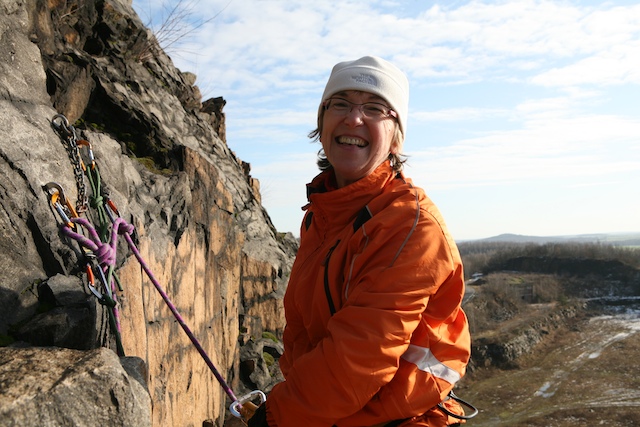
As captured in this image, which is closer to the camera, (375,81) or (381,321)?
(381,321)

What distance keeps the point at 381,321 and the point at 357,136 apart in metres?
1.14

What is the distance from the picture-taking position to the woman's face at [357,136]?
10.1ft

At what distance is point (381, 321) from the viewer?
8.00 ft

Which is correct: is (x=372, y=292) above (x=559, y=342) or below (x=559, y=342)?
above

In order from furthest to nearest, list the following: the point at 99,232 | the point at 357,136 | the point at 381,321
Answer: the point at 99,232
the point at 357,136
the point at 381,321

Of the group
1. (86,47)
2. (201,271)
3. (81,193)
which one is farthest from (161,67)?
(81,193)

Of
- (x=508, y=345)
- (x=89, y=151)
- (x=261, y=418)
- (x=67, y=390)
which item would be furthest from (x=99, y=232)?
(x=508, y=345)

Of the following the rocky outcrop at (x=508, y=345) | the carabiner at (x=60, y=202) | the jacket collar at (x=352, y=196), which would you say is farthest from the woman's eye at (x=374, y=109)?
the rocky outcrop at (x=508, y=345)

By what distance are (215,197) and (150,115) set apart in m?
1.40

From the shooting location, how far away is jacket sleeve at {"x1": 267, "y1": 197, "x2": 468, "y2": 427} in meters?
2.45

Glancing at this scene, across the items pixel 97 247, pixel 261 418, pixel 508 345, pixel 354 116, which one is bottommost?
pixel 508 345

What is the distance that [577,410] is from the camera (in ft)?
115

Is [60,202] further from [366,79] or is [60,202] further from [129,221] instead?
[366,79]

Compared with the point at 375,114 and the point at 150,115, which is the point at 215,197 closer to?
the point at 150,115
